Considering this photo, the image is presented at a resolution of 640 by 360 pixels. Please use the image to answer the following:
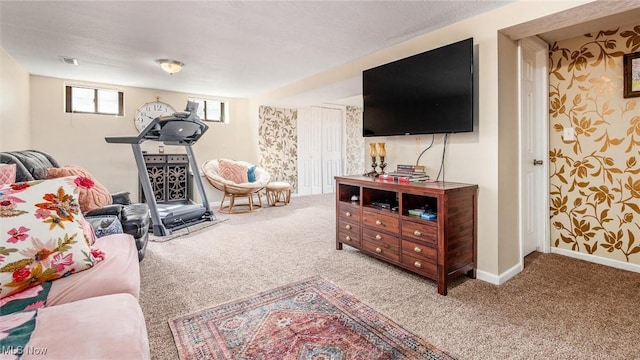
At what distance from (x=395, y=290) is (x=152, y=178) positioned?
14.4 feet

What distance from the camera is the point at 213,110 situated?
5.98 metres

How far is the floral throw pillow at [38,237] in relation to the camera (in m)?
1.09

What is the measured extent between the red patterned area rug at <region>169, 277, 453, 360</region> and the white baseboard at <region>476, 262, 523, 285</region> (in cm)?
105

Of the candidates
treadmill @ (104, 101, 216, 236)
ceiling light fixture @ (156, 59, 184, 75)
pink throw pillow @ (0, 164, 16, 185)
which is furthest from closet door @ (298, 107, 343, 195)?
pink throw pillow @ (0, 164, 16, 185)

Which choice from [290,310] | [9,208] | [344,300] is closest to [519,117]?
[344,300]

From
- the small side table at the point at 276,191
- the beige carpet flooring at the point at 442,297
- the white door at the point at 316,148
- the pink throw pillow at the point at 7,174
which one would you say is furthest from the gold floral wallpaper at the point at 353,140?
the pink throw pillow at the point at 7,174

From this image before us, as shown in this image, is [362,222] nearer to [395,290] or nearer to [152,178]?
[395,290]

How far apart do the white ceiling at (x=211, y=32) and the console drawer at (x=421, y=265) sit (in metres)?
1.89

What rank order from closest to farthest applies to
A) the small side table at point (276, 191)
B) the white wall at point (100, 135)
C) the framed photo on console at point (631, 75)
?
the framed photo on console at point (631, 75) → the white wall at point (100, 135) → the small side table at point (276, 191)

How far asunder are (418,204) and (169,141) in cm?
331

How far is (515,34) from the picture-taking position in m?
2.31

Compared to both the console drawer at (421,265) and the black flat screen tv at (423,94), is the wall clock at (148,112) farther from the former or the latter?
the console drawer at (421,265)

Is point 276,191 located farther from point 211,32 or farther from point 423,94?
point 423,94

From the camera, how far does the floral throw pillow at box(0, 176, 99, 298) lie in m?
1.09
